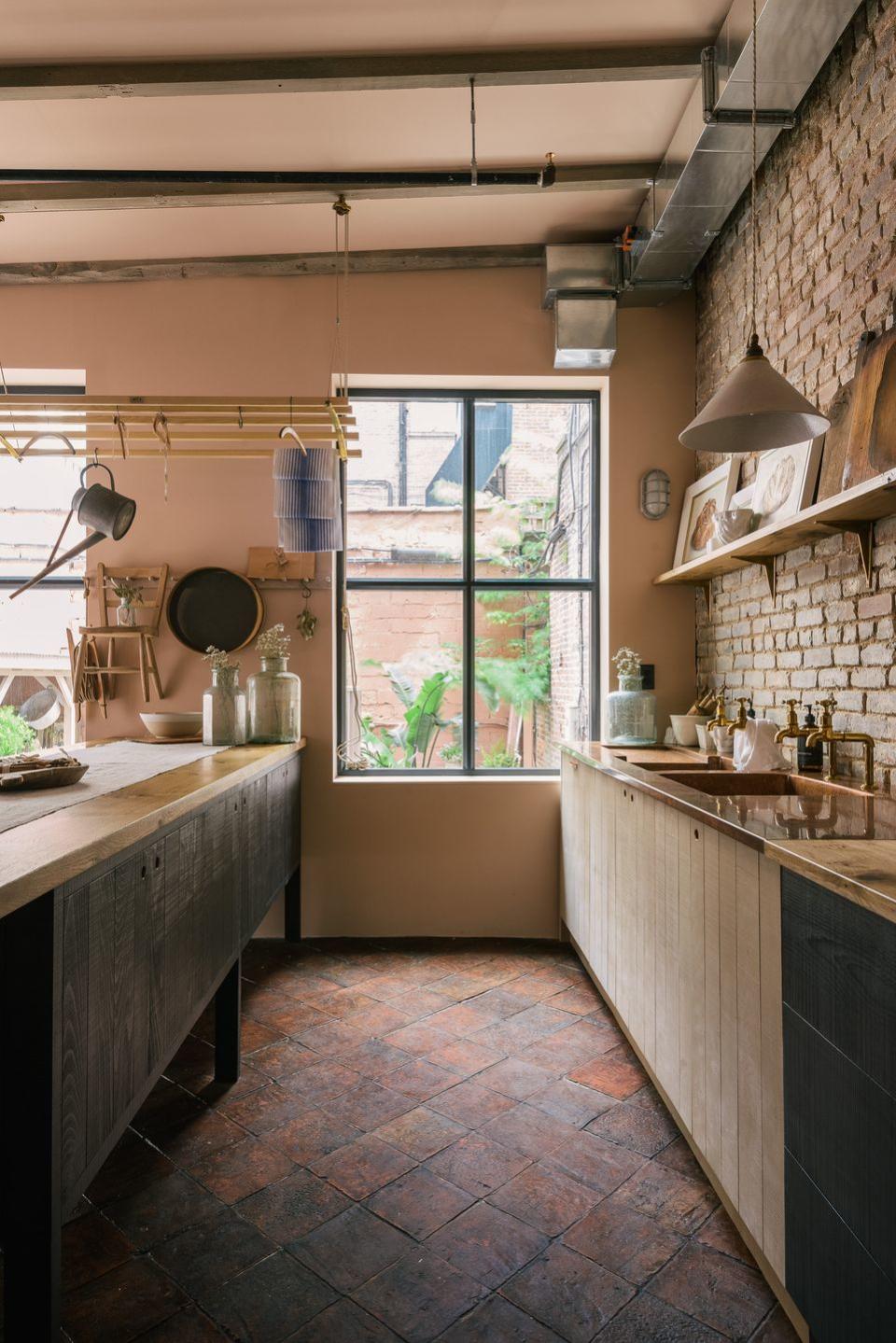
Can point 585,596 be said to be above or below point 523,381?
below

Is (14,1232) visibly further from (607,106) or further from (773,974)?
(607,106)

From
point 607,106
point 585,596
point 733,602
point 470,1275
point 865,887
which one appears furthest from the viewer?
point 585,596

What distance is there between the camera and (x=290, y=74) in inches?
109

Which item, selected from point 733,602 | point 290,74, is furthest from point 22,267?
point 733,602

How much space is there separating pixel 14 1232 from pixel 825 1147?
1339 millimetres

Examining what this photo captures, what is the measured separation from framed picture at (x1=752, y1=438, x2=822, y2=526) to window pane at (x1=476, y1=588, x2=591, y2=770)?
4.43 feet

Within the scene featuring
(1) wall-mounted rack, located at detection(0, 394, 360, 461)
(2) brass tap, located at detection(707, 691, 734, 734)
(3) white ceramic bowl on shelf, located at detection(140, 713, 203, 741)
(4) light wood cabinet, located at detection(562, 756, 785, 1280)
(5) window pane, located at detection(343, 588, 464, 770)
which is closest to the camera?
(4) light wood cabinet, located at detection(562, 756, 785, 1280)

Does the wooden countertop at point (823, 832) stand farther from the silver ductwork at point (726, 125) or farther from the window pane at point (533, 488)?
the silver ductwork at point (726, 125)

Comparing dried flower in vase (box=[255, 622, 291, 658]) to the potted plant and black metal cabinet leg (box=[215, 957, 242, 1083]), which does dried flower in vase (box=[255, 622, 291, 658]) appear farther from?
black metal cabinet leg (box=[215, 957, 242, 1083])

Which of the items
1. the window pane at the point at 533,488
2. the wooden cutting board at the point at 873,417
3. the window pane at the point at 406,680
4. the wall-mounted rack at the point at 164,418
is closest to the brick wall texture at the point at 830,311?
the wooden cutting board at the point at 873,417

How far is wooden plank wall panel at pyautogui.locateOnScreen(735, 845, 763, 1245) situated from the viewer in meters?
1.68

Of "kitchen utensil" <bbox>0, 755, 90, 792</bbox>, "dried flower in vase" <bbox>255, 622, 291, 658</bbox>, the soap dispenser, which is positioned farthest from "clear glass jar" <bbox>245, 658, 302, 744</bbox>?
the soap dispenser

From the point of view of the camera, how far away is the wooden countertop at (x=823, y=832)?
4.15 ft

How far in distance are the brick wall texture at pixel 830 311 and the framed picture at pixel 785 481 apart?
0.52 feet
